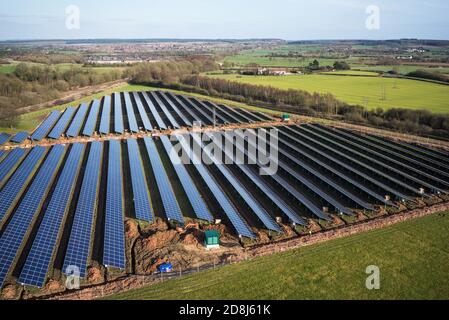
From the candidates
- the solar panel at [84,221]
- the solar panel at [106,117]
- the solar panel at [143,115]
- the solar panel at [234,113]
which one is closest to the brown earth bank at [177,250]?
the solar panel at [84,221]

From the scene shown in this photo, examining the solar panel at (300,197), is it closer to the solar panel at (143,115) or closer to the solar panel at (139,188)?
the solar panel at (139,188)

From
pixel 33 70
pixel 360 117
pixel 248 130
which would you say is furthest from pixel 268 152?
pixel 33 70

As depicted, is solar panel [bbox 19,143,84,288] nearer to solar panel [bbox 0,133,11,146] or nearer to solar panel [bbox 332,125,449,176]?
solar panel [bbox 0,133,11,146]

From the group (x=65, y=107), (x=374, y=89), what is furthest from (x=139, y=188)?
(x=374, y=89)

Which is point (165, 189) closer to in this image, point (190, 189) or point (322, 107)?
point (190, 189)
